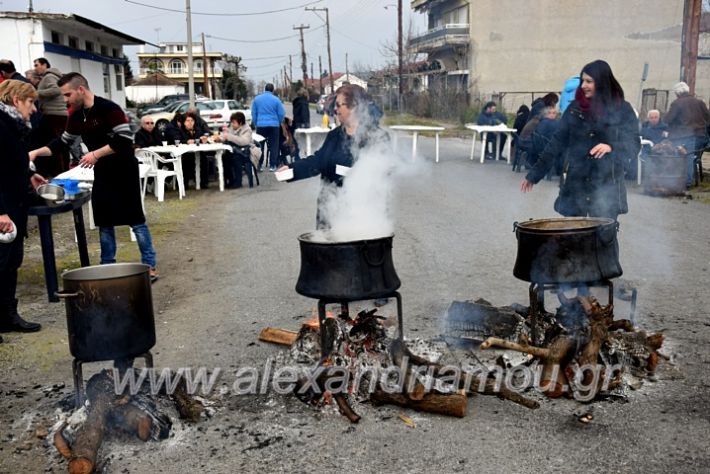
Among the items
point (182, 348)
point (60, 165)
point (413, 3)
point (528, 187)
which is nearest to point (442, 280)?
point (528, 187)

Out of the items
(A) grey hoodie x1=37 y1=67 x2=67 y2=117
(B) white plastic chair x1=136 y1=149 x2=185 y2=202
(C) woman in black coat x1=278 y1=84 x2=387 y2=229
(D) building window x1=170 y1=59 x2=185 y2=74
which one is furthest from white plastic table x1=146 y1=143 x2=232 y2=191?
(D) building window x1=170 y1=59 x2=185 y2=74

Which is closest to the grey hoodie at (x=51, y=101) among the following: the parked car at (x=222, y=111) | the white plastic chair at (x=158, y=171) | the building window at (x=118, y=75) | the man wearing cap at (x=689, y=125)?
the white plastic chair at (x=158, y=171)

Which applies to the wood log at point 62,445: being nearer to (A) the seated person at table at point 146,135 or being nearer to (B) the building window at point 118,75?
(A) the seated person at table at point 146,135

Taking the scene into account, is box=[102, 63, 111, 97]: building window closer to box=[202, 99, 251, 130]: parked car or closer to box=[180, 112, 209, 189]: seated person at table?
box=[202, 99, 251, 130]: parked car

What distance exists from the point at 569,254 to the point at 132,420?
9.13ft

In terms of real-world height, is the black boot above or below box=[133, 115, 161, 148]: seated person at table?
below

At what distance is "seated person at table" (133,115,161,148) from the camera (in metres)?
12.5

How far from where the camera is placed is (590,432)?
371 centimetres

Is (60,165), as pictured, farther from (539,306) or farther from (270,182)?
(539,306)

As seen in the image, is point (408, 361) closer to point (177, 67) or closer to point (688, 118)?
point (688, 118)

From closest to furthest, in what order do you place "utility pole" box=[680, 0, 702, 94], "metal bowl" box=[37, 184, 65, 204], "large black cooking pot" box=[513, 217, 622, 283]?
"large black cooking pot" box=[513, 217, 622, 283], "metal bowl" box=[37, 184, 65, 204], "utility pole" box=[680, 0, 702, 94]

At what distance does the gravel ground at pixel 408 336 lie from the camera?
351cm

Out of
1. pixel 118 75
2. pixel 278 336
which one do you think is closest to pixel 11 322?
pixel 278 336

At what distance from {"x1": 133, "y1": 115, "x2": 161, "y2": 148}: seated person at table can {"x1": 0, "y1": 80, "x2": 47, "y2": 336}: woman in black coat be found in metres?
7.26
